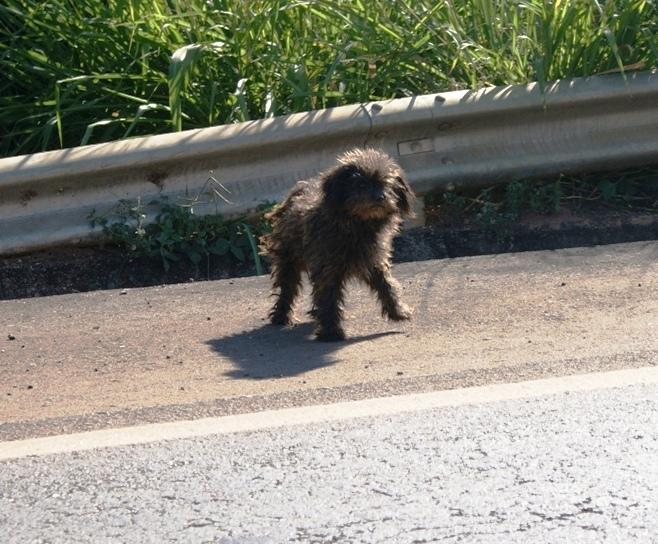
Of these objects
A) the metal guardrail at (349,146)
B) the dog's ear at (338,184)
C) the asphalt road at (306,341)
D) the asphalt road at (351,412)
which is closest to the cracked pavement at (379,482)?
the asphalt road at (351,412)

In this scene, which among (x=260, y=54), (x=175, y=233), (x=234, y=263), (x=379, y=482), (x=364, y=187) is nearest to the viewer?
(x=379, y=482)

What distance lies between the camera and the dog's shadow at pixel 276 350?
22.4ft

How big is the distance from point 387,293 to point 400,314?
0.43 ft

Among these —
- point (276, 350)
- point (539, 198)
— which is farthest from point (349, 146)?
point (276, 350)

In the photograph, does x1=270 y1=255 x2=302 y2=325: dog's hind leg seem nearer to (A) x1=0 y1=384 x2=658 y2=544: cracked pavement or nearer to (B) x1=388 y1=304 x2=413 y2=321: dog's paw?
(B) x1=388 y1=304 x2=413 y2=321: dog's paw

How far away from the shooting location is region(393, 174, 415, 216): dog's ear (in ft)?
25.0

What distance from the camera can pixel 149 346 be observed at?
731 cm

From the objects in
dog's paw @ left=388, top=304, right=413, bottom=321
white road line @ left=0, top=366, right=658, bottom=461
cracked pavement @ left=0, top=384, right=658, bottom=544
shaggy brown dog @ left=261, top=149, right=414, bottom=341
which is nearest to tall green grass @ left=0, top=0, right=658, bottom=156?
shaggy brown dog @ left=261, top=149, right=414, bottom=341

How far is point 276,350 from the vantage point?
290 inches

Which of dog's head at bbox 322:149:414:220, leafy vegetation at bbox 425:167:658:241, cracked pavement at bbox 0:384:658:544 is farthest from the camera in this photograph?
leafy vegetation at bbox 425:167:658:241

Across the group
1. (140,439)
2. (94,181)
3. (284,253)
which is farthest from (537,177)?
(140,439)

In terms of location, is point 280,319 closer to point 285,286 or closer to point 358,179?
point 285,286

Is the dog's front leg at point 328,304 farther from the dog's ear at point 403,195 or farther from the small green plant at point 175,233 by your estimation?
the small green plant at point 175,233

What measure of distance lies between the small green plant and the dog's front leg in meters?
1.30
